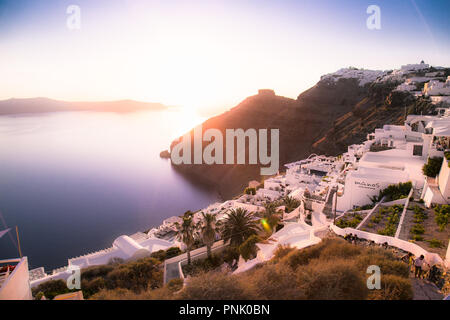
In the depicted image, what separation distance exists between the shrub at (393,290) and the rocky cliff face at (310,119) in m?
41.0

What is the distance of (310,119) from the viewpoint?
7262cm

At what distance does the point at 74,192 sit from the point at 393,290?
190 feet

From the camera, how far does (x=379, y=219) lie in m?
12.0

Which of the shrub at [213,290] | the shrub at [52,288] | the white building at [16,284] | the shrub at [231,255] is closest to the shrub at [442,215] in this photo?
the shrub at [231,255]

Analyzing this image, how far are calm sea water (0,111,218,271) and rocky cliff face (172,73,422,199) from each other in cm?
834

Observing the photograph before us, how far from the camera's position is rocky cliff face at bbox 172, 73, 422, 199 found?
163ft

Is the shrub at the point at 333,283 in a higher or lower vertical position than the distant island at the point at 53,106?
A: lower

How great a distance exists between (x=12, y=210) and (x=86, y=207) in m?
11.0

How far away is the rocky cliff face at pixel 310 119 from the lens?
49.8 metres

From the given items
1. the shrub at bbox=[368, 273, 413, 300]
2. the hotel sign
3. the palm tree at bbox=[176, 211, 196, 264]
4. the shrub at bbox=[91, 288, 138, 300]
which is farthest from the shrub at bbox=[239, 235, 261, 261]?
the hotel sign

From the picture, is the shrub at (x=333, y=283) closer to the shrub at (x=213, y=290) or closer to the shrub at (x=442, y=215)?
the shrub at (x=213, y=290)
